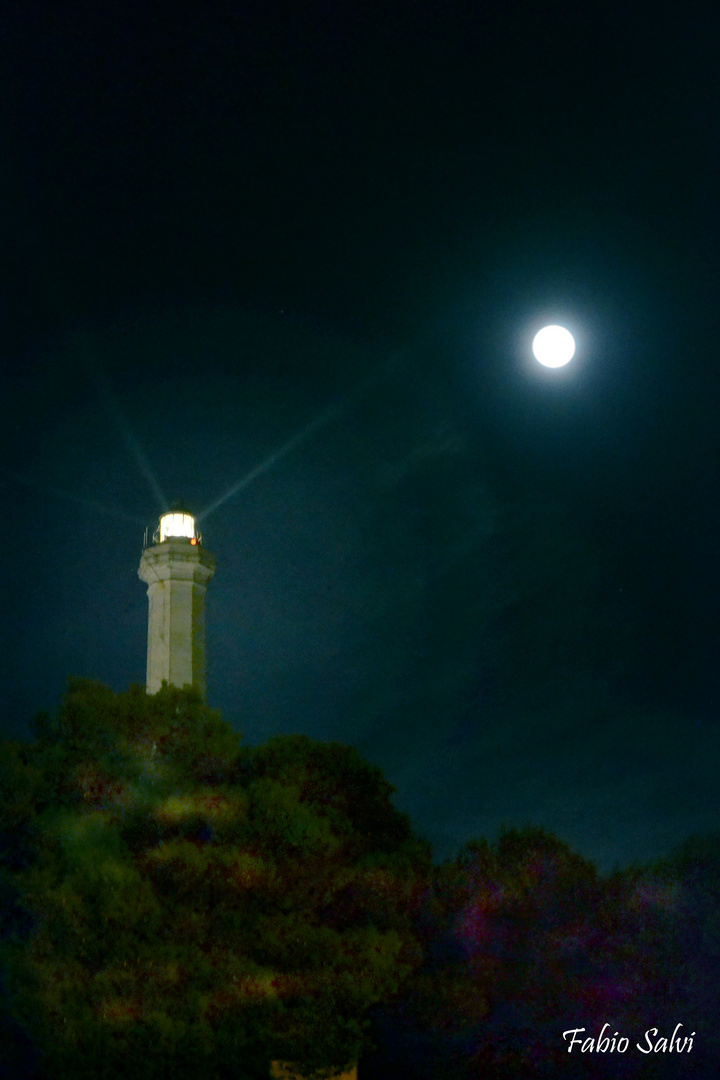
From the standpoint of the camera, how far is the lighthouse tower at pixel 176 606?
1302 inches

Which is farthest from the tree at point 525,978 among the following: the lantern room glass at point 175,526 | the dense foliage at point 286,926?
the lantern room glass at point 175,526

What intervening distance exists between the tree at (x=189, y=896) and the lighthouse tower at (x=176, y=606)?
9.37m

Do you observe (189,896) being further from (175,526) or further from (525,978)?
(175,526)

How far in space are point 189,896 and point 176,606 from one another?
605 inches

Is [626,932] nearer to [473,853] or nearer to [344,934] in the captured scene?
[473,853]

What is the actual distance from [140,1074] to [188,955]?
216 centimetres

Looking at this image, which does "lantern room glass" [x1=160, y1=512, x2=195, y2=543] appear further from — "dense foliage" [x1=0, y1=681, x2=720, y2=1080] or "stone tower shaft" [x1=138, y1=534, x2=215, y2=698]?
"dense foliage" [x1=0, y1=681, x2=720, y2=1080]

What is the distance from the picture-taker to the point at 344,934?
20406 mm

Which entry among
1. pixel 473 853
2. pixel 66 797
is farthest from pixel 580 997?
pixel 66 797

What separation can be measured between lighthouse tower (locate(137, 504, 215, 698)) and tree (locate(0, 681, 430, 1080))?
9.37 metres

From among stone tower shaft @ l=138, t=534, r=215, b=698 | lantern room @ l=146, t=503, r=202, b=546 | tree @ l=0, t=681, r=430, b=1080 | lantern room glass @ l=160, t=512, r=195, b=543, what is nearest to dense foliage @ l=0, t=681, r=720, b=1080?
tree @ l=0, t=681, r=430, b=1080

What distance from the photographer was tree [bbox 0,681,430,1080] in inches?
703

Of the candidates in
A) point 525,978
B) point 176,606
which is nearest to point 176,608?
point 176,606

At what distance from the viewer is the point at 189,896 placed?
19703mm
